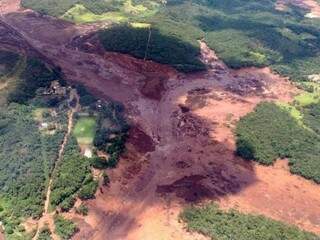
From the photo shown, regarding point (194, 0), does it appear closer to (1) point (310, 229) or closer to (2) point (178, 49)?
A: (2) point (178, 49)

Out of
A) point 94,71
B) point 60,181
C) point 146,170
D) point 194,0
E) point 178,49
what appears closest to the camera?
point 60,181

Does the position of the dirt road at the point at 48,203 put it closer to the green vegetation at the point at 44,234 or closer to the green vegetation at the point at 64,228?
the green vegetation at the point at 44,234

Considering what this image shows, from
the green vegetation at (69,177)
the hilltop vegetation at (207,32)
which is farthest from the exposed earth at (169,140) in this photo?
the hilltop vegetation at (207,32)

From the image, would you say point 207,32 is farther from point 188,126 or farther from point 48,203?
point 48,203

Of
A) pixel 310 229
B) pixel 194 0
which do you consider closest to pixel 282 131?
pixel 310 229

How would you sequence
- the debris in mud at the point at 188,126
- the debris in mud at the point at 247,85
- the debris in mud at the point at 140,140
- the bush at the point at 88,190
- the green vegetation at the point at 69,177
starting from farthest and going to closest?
the debris in mud at the point at 247,85 < the debris in mud at the point at 188,126 < the debris in mud at the point at 140,140 < the bush at the point at 88,190 < the green vegetation at the point at 69,177

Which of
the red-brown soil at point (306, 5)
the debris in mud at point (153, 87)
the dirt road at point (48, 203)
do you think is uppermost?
the dirt road at point (48, 203)

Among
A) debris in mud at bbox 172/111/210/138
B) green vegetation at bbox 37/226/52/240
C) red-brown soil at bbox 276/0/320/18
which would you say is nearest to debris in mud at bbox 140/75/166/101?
debris in mud at bbox 172/111/210/138
